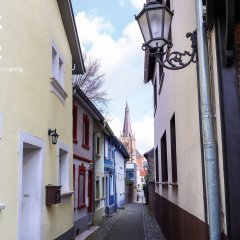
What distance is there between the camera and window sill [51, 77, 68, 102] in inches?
351

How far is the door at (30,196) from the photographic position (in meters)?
7.55

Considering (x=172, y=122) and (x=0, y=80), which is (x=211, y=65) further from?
(x=172, y=122)

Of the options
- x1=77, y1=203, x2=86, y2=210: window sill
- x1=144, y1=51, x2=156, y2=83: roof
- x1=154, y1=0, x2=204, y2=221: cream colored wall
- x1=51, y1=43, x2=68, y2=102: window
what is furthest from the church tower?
x1=154, y1=0, x2=204, y2=221: cream colored wall

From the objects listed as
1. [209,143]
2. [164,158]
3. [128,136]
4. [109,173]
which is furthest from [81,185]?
[128,136]

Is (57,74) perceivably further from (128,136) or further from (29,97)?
(128,136)

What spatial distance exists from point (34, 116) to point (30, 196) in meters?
1.49

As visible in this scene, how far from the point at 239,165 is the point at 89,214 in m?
14.2

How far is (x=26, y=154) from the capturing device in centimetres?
786

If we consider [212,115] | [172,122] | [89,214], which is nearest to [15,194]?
[212,115]

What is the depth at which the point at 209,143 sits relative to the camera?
166 inches

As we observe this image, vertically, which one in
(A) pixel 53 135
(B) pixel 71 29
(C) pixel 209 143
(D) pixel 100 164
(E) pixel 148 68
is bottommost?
(C) pixel 209 143

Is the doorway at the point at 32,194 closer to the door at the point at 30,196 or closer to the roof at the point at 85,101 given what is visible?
the door at the point at 30,196

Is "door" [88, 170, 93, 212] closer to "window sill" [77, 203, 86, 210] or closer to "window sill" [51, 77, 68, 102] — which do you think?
"window sill" [77, 203, 86, 210]

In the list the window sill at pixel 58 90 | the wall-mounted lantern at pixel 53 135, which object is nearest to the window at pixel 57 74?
the window sill at pixel 58 90
